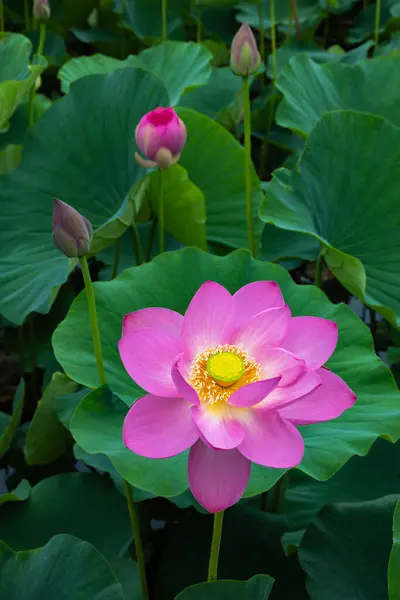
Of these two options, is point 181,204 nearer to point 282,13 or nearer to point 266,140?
point 266,140

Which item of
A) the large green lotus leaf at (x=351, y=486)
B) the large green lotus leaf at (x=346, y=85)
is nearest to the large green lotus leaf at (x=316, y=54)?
the large green lotus leaf at (x=346, y=85)

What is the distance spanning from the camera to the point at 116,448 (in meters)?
0.74

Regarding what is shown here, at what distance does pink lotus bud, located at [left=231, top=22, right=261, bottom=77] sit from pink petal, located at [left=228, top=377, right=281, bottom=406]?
65 centimetres

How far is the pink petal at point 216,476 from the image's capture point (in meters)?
0.57

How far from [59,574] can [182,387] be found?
0.30 meters

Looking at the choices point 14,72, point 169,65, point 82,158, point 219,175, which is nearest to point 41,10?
point 14,72

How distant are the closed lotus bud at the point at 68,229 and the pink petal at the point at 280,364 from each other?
8.3 inches

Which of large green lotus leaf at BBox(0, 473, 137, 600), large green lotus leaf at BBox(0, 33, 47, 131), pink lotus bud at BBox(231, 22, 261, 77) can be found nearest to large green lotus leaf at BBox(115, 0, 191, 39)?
large green lotus leaf at BBox(0, 33, 47, 131)

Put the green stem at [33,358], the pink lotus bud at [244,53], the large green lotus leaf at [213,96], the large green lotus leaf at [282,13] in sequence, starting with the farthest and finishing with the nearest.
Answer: the large green lotus leaf at [282,13], the large green lotus leaf at [213,96], the green stem at [33,358], the pink lotus bud at [244,53]

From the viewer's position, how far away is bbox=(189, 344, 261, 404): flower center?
2.10ft

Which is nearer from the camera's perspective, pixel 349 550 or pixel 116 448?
pixel 116 448

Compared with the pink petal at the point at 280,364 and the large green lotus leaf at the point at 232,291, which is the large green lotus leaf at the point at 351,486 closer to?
the large green lotus leaf at the point at 232,291

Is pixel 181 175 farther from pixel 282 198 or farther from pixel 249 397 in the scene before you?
pixel 249 397

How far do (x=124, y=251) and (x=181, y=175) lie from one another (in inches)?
13.6
